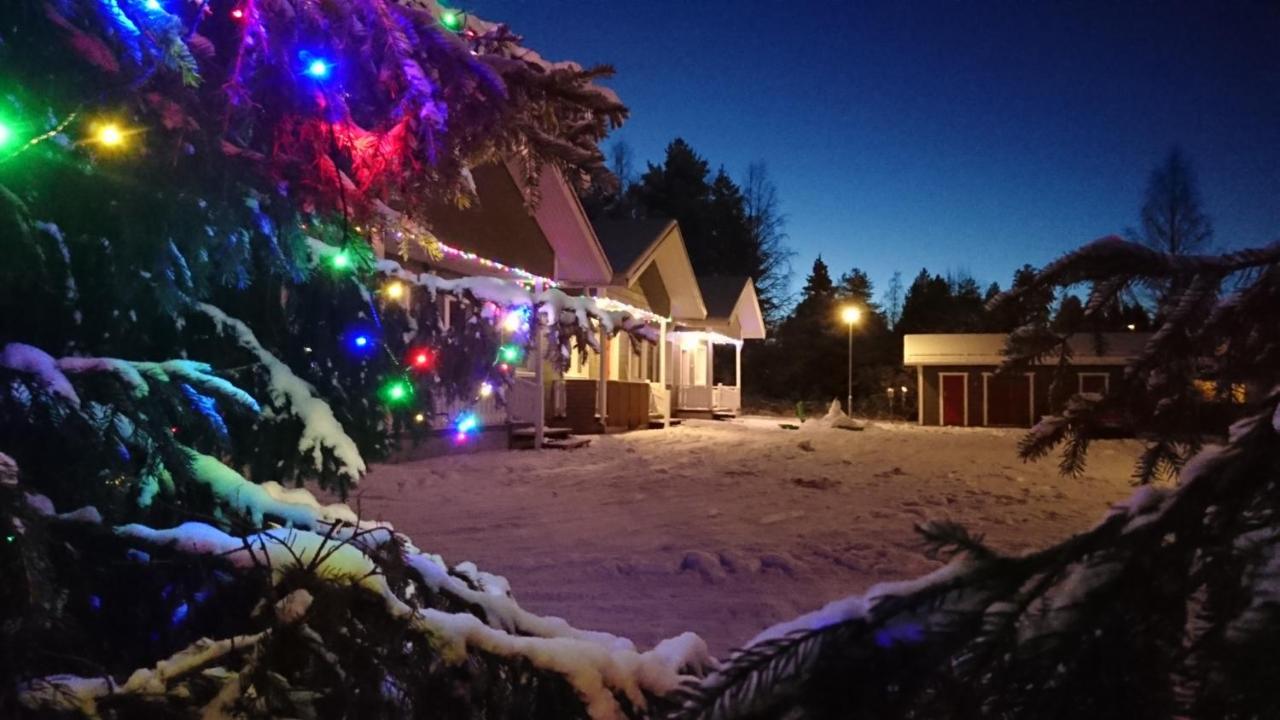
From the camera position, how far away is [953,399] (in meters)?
32.0

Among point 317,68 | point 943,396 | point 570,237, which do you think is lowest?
point 943,396

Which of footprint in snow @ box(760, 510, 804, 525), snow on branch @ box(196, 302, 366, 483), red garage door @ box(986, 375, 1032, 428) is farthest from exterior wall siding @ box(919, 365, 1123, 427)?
snow on branch @ box(196, 302, 366, 483)

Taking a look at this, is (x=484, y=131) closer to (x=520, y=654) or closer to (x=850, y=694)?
(x=520, y=654)

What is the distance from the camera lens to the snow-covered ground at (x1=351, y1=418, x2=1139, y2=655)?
17.8ft

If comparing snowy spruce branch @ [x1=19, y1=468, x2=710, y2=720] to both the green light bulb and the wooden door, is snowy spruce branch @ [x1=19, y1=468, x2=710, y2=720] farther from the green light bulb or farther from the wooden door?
the wooden door

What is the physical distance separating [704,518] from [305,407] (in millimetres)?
5441

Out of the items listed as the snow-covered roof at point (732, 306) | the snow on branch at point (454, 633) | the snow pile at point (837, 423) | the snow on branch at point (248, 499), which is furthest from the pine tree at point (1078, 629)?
the snow-covered roof at point (732, 306)

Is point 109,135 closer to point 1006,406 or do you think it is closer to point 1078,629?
point 1078,629

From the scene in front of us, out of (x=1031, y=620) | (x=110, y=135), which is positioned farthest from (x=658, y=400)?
(x=1031, y=620)

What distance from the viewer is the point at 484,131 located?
3559 millimetres

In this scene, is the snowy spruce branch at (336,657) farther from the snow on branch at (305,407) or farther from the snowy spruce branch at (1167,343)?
the snowy spruce branch at (1167,343)

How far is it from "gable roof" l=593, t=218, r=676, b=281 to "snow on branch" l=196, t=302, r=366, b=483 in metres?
18.1

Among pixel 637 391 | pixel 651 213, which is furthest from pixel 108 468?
pixel 651 213

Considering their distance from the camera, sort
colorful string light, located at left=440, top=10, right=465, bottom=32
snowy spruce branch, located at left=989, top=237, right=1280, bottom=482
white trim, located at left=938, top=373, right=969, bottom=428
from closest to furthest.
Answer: snowy spruce branch, located at left=989, top=237, right=1280, bottom=482
colorful string light, located at left=440, top=10, right=465, bottom=32
white trim, located at left=938, top=373, right=969, bottom=428
